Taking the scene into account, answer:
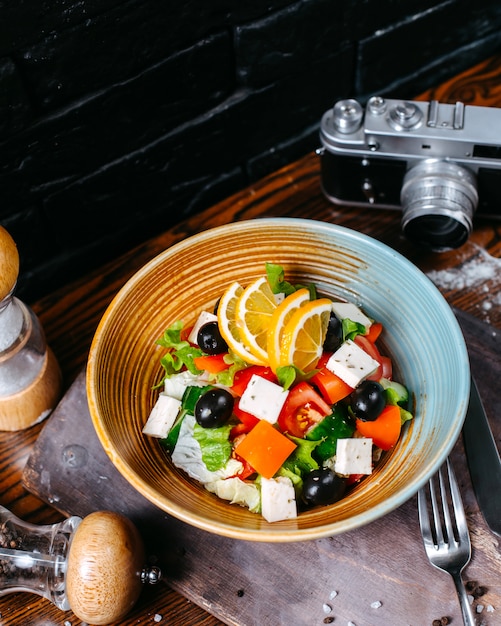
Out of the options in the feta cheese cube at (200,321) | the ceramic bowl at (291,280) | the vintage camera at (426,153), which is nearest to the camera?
the ceramic bowl at (291,280)

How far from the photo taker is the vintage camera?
55.4 inches

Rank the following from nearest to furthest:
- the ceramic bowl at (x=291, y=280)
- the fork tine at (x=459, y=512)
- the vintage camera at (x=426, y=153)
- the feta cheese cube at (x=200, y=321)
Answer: the ceramic bowl at (x=291, y=280) → the fork tine at (x=459, y=512) → the feta cheese cube at (x=200, y=321) → the vintage camera at (x=426, y=153)

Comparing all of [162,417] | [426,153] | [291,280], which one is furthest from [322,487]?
[426,153]

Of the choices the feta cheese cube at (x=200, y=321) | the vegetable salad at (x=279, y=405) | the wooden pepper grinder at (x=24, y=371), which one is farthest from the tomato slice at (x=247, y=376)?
the wooden pepper grinder at (x=24, y=371)

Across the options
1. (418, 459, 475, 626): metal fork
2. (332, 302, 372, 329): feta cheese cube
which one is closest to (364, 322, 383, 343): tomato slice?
(332, 302, 372, 329): feta cheese cube

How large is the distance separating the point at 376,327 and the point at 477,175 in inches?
15.5

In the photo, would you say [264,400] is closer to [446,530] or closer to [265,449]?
[265,449]

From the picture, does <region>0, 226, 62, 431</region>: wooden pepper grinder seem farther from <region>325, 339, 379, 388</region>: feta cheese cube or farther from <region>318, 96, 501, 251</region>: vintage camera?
<region>318, 96, 501, 251</region>: vintage camera

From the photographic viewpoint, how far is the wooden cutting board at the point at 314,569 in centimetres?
117

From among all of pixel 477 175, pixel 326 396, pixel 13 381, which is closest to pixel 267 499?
pixel 326 396

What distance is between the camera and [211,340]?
4.02ft

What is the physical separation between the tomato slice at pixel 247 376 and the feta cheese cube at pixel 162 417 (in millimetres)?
96

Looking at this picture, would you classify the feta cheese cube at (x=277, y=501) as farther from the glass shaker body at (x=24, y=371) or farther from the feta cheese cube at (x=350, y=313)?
the glass shaker body at (x=24, y=371)

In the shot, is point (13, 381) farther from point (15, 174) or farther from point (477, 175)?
point (477, 175)
